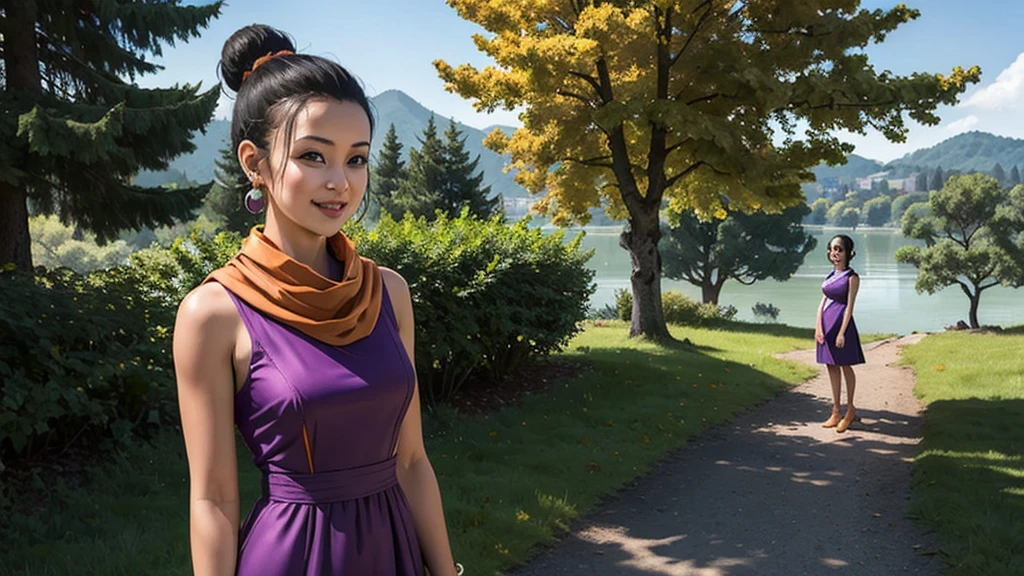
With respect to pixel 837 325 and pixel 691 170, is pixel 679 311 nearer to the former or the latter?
pixel 691 170

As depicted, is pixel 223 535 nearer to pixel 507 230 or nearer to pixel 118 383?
pixel 118 383

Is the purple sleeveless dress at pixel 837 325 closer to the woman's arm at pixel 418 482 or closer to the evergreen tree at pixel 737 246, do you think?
the woman's arm at pixel 418 482

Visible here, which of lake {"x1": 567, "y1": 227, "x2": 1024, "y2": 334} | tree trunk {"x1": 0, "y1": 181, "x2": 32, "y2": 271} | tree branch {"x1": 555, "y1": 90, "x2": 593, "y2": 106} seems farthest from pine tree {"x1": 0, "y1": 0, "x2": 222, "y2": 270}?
lake {"x1": 567, "y1": 227, "x2": 1024, "y2": 334}

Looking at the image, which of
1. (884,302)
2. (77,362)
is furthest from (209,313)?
(884,302)

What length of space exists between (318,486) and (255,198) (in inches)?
30.0

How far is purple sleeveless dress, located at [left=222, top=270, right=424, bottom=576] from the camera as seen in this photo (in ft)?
5.90

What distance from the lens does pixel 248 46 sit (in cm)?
207

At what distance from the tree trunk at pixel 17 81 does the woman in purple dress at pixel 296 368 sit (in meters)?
10.9

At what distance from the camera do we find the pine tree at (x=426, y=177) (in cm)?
4147

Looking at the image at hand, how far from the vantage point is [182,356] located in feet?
5.84

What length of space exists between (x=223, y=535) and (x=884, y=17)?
53.1 ft

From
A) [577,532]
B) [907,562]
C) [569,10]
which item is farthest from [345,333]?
[569,10]

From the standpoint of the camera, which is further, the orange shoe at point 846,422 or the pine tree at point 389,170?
the pine tree at point 389,170

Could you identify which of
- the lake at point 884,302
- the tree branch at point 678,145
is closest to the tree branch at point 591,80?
the tree branch at point 678,145
